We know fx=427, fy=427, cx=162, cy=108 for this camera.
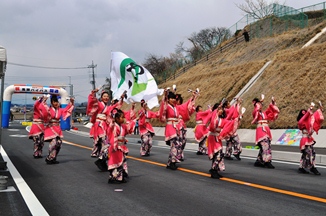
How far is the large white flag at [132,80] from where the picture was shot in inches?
598

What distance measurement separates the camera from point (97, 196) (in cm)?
765

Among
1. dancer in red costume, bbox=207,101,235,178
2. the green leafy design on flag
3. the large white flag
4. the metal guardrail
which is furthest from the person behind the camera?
the metal guardrail

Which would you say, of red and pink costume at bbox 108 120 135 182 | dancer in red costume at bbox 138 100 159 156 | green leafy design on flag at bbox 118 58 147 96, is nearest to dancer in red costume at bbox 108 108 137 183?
red and pink costume at bbox 108 120 135 182

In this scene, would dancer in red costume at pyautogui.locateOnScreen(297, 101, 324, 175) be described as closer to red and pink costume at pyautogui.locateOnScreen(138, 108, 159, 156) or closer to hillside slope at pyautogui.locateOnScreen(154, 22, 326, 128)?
red and pink costume at pyautogui.locateOnScreen(138, 108, 159, 156)

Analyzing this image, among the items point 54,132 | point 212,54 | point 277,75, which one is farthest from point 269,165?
point 212,54

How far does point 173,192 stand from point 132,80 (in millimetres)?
8433

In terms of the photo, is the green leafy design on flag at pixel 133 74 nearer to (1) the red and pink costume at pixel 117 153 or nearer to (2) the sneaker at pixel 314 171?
(1) the red and pink costume at pixel 117 153

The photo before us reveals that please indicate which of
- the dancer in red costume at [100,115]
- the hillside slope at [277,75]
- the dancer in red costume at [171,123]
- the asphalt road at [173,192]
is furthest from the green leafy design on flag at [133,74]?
the hillside slope at [277,75]

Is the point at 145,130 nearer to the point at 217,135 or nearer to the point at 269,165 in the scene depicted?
the point at 269,165

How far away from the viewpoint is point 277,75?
2825cm

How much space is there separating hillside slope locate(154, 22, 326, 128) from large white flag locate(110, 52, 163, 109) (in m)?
9.27

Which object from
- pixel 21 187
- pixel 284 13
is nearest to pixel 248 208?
pixel 21 187

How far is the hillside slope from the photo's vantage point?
76.7ft

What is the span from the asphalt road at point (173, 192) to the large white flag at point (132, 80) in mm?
3928
